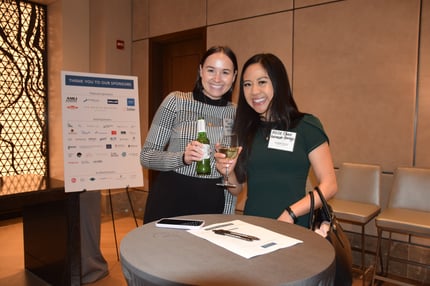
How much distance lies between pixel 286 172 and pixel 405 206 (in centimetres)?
198

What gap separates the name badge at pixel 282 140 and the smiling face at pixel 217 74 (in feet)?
1.41

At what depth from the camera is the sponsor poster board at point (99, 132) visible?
2705 millimetres

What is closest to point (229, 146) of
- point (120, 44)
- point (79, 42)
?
point (120, 44)

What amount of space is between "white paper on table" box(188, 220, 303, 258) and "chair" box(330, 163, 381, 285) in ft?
6.17

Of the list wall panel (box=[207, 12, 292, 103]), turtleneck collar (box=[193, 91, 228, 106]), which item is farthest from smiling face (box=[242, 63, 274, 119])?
wall panel (box=[207, 12, 292, 103])

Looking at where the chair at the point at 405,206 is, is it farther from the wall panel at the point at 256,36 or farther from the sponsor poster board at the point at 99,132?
the sponsor poster board at the point at 99,132

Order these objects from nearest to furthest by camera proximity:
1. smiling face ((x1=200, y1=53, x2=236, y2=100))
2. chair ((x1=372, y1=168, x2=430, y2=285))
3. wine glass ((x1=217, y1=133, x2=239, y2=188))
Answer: wine glass ((x1=217, y1=133, x2=239, y2=188)), smiling face ((x1=200, y1=53, x2=236, y2=100)), chair ((x1=372, y1=168, x2=430, y2=285))

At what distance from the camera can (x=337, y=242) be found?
1121 millimetres

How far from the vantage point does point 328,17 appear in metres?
3.53

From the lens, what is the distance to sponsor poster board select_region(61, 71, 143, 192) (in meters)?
2.71

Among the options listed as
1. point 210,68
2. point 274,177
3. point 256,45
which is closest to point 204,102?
point 210,68

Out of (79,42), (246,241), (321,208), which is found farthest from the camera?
(79,42)

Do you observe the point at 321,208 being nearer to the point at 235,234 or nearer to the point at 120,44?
the point at 235,234

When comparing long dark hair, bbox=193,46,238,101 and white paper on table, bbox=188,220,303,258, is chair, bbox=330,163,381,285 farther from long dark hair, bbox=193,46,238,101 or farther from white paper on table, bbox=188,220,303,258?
white paper on table, bbox=188,220,303,258
